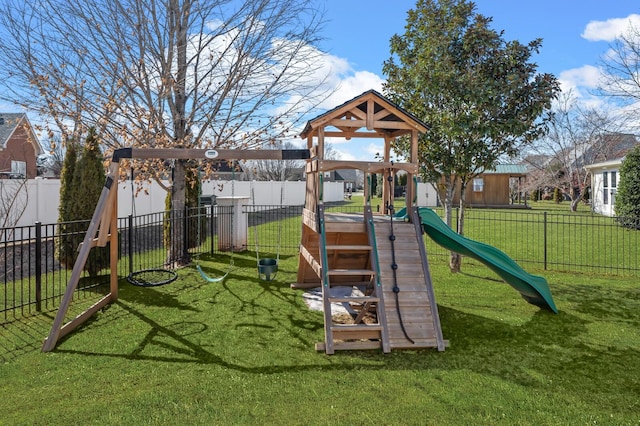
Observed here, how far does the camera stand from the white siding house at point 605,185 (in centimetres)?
2269

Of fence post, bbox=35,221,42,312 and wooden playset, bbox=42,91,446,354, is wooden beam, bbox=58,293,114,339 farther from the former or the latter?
fence post, bbox=35,221,42,312

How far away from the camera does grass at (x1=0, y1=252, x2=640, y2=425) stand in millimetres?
3660

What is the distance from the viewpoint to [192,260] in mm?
11102

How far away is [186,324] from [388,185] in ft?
13.3

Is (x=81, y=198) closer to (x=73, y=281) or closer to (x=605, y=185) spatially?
(x=73, y=281)

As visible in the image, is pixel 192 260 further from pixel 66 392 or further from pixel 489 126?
pixel 489 126

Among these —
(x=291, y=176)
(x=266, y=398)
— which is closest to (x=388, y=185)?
(x=266, y=398)

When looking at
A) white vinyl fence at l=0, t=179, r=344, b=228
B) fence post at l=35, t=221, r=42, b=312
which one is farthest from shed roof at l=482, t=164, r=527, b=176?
fence post at l=35, t=221, r=42, b=312

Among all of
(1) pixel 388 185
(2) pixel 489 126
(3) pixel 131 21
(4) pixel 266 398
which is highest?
(3) pixel 131 21

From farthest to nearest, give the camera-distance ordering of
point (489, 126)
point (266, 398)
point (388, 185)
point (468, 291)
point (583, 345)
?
point (489, 126)
point (468, 291)
point (388, 185)
point (583, 345)
point (266, 398)

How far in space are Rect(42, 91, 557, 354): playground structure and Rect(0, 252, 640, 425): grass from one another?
0.88ft

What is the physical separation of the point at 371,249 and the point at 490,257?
2.02 metres

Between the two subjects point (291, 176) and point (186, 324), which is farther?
point (291, 176)

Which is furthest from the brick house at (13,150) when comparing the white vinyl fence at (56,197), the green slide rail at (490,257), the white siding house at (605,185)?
the white siding house at (605,185)
